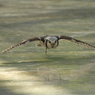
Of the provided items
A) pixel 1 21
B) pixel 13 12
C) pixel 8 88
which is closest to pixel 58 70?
pixel 8 88

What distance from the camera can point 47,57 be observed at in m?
10.8

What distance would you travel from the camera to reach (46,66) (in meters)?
9.87

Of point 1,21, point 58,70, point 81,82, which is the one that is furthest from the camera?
point 1,21

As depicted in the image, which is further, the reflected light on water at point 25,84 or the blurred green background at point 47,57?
the blurred green background at point 47,57

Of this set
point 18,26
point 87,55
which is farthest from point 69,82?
point 18,26

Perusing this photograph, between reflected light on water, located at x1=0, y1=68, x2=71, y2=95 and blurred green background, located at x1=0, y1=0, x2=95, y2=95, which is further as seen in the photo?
blurred green background, located at x1=0, y1=0, x2=95, y2=95

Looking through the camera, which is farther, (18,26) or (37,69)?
(18,26)

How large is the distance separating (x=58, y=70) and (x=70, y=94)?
1.88 meters

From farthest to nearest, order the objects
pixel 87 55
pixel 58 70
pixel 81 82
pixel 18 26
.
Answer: pixel 18 26 < pixel 87 55 < pixel 58 70 < pixel 81 82

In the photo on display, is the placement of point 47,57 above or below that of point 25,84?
below

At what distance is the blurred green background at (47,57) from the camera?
26.8 feet

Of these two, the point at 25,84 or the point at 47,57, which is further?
the point at 47,57

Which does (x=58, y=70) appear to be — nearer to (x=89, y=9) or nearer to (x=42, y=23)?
(x=42, y=23)

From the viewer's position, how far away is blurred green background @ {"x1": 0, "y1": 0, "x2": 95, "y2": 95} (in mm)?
8180
